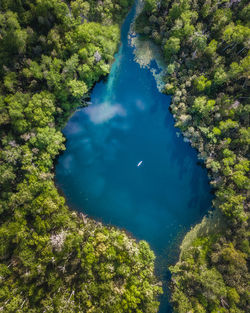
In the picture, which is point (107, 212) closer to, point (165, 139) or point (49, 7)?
point (165, 139)

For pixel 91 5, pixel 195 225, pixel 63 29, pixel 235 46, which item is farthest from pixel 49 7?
pixel 195 225

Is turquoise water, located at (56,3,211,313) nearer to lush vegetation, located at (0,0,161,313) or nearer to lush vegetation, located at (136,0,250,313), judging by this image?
lush vegetation, located at (136,0,250,313)

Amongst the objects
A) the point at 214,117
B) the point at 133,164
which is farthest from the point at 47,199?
the point at 214,117

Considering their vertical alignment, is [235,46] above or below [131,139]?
above

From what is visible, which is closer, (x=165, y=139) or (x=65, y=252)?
(x=65, y=252)

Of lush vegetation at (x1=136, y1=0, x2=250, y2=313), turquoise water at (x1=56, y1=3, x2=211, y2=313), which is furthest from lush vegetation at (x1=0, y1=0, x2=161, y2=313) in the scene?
lush vegetation at (x1=136, y1=0, x2=250, y2=313)

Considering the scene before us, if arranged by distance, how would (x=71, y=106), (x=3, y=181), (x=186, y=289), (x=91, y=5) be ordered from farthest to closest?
(x=71, y=106) < (x=91, y=5) < (x=186, y=289) < (x=3, y=181)

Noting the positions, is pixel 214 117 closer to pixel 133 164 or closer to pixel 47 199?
pixel 133 164
